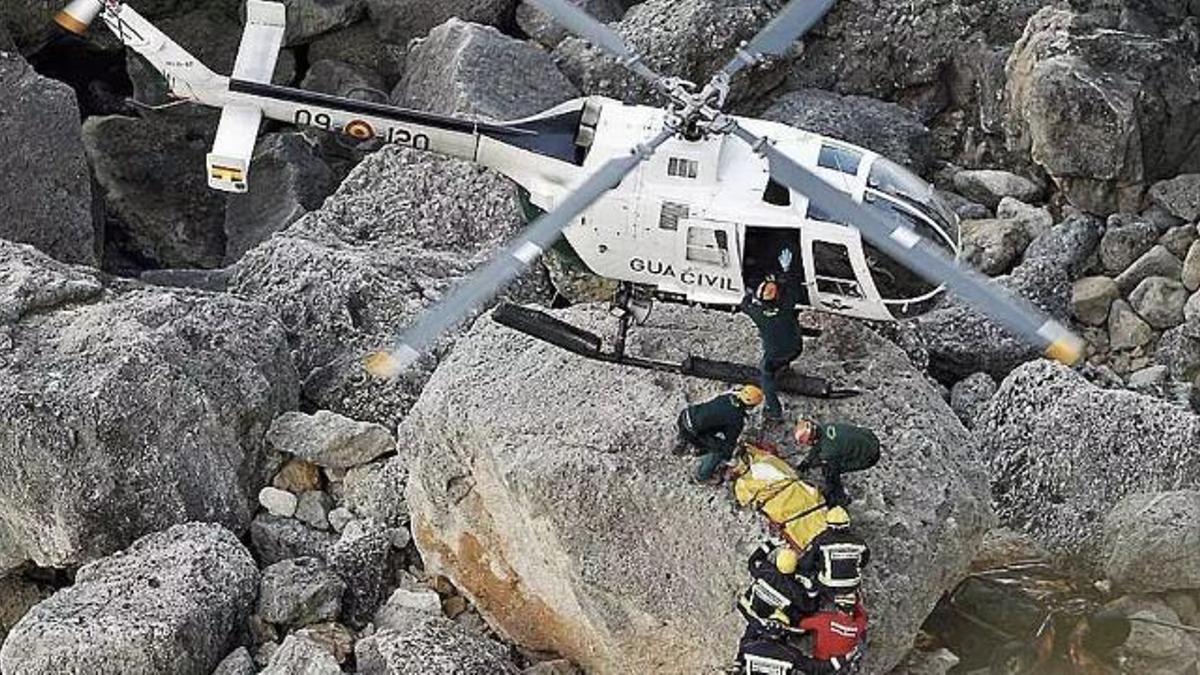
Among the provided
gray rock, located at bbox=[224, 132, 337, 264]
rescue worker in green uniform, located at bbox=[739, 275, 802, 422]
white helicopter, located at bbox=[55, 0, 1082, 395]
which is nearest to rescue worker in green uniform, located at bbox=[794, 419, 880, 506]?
rescue worker in green uniform, located at bbox=[739, 275, 802, 422]

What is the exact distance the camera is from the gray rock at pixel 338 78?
704 inches

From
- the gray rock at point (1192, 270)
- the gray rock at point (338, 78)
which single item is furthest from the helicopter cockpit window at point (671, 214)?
the gray rock at point (338, 78)

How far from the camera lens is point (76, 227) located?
15.0 meters

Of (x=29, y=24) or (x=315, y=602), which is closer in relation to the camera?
(x=315, y=602)

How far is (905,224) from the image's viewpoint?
10.6 meters

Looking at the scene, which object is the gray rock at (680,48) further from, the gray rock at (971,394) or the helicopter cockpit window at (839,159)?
the helicopter cockpit window at (839,159)

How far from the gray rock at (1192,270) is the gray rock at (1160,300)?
0.07 metres

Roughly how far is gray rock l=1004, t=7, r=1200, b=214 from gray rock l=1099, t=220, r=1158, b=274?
38 cm

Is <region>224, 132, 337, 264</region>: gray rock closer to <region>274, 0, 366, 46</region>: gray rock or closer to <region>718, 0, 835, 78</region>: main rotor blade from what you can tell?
<region>274, 0, 366, 46</region>: gray rock

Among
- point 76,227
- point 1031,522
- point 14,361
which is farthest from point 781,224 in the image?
point 76,227

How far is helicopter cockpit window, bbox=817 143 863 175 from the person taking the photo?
10.6 metres

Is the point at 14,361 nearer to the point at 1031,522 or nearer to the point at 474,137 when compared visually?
the point at 474,137

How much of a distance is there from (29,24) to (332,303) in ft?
22.3

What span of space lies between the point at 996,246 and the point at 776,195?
509cm
